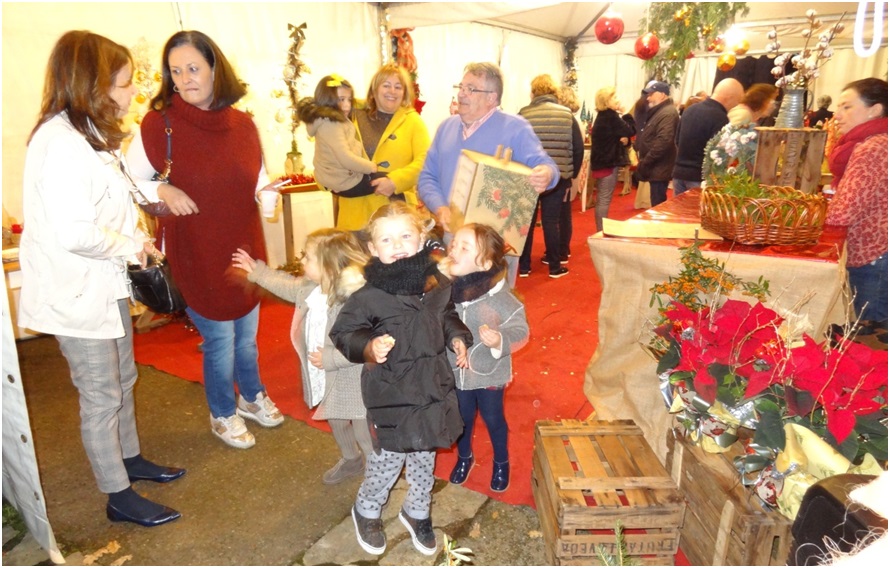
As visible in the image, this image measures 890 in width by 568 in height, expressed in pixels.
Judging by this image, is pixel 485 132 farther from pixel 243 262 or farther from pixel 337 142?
pixel 243 262

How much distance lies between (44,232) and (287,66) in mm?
3949

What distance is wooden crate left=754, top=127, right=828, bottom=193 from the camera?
2768mm

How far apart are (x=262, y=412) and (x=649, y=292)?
201cm

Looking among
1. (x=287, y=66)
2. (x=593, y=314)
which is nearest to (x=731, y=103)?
(x=593, y=314)

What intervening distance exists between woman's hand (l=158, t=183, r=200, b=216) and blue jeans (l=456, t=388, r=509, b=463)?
1302 millimetres

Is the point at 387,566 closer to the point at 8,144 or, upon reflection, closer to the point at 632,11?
the point at 8,144

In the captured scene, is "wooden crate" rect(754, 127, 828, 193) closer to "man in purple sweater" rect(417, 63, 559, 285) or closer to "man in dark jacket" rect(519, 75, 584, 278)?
"man in purple sweater" rect(417, 63, 559, 285)

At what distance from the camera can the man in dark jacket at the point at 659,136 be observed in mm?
5961

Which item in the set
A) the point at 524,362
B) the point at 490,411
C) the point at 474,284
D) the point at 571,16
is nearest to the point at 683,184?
the point at 524,362

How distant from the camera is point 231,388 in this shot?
2.74m

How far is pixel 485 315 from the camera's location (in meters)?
2.14

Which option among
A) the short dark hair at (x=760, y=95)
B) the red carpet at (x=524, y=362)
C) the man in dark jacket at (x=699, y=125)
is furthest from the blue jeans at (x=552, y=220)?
the short dark hair at (x=760, y=95)

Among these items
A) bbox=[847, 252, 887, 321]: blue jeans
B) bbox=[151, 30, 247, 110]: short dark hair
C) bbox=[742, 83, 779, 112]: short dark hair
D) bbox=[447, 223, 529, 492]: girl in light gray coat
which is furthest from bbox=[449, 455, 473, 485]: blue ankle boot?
bbox=[742, 83, 779, 112]: short dark hair

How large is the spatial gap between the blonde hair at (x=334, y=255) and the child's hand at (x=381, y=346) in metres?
0.29
